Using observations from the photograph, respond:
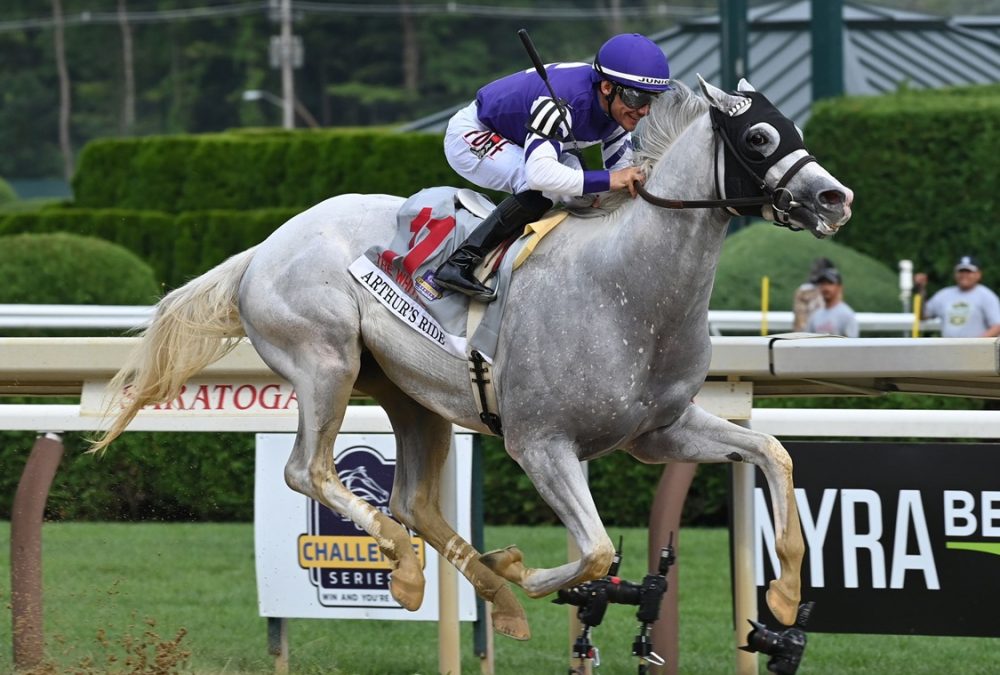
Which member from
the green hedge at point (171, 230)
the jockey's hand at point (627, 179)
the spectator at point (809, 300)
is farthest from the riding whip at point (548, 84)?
the green hedge at point (171, 230)

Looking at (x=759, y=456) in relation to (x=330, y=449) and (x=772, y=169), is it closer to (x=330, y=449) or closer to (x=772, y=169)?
(x=772, y=169)

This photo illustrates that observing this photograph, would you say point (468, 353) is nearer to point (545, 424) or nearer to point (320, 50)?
point (545, 424)

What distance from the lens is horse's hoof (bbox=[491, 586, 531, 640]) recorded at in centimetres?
469

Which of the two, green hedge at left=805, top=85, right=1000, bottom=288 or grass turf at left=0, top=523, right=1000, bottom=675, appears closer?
grass turf at left=0, top=523, right=1000, bottom=675

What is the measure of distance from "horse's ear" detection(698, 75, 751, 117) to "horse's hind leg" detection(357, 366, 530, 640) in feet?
4.78

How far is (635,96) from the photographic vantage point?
14.2 ft

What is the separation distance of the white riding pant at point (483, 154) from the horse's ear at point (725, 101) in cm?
57

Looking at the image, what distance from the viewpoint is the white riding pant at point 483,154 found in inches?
181

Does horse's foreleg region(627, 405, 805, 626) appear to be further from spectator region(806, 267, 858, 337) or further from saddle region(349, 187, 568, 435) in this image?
spectator region(806, 267, 858, 337)

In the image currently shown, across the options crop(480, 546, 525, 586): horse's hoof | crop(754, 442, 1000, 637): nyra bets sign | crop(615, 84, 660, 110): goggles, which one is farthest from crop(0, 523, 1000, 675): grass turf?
crop(615, 84, 660, 110): goggles

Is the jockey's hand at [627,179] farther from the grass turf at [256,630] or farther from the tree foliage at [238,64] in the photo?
the tree foliage at [238,64]

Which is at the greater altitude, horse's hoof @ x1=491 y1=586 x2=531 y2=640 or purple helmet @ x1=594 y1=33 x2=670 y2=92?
purple helmet @ x1=594 y1=33 x2=670 y2=92

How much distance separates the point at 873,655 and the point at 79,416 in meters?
3.10

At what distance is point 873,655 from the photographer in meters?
6.05
